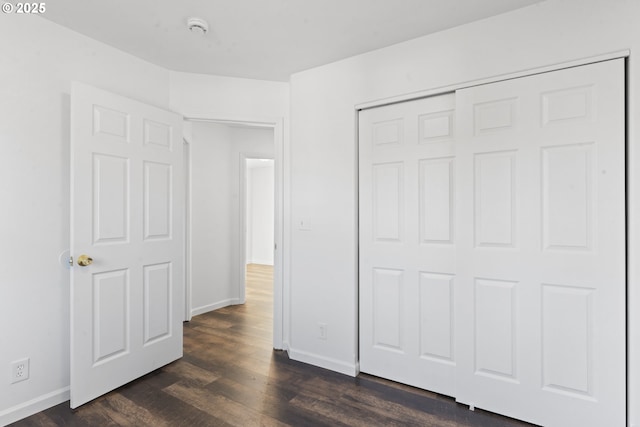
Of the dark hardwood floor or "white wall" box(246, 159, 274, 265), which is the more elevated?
"white wall" box(246, 159, 274, 265)

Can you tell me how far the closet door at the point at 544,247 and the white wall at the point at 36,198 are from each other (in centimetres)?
263

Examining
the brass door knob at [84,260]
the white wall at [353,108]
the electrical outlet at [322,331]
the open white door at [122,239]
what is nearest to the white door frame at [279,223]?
the white wall at [353,108]

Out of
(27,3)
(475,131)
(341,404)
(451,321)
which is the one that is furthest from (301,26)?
(341,404)

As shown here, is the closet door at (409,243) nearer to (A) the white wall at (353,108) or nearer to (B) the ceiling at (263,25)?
(A) the white wall at (353,108)

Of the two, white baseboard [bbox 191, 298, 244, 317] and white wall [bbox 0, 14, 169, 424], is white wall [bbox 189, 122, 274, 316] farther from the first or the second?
white wall [bbox 0, 14, 169, 424]

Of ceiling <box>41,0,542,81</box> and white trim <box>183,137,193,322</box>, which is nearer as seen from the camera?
ceiling <box>41,0,542,81</box>

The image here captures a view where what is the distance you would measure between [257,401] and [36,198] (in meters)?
1.92

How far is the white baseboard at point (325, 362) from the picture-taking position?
262cm

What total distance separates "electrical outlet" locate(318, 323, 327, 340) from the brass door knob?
5.70ft

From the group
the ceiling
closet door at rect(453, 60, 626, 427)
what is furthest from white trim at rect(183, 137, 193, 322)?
closet door at rect(453, 60, 626, 427)

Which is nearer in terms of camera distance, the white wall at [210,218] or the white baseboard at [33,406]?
the white baseboard at [33,406]

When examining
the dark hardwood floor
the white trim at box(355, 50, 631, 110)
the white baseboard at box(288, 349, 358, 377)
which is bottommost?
the dark hardwood floor

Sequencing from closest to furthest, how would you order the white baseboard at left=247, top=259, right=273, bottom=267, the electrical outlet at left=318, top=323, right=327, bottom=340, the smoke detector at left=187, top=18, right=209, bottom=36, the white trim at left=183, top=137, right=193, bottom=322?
the smoke detector at left=187, top=18, right=209, bottom=36 < the electrical outlet at left=318, top=323, right=327, bottom=340 < the white trim at left=183, top=137, right=193, bottom=322 < the white baseboard at left=247, top=259, right=273, bottom=267

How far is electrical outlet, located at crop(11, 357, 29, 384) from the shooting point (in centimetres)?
201
